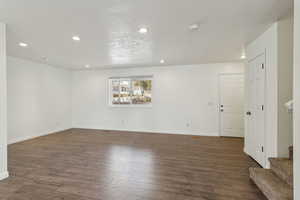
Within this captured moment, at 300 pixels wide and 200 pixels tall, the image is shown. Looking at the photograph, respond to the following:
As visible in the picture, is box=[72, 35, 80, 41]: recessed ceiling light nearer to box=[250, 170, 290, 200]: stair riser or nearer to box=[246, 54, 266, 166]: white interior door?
box=[246, 54, 266, 166]: white interior door

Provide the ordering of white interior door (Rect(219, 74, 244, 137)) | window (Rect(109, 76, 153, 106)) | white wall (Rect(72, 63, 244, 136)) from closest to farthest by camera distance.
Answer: white interior door (Rect(219, 74, 244, 137)) → white wall (Rect(72, 63, 244, 136)) → window (Rect(109, 76, 153, 106))

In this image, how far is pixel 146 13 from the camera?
6.84 feet

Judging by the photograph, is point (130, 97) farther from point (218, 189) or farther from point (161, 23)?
point (218, 189)

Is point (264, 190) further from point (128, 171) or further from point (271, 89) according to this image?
point (128, 171)

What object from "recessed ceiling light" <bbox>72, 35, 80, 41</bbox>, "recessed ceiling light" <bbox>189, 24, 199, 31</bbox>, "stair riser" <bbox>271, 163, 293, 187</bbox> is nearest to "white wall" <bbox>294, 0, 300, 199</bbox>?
"stair riser" <bbox>271, 163, 293, 187</bbox>

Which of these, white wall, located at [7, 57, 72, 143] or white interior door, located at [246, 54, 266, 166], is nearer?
white interior door, located at [246, 54, 266, 166]

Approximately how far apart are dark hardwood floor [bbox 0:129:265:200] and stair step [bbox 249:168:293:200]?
0.11 meters

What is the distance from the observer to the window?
5883mm

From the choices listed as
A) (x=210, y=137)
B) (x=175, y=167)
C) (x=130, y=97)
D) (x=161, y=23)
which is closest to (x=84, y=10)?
(x=161, y=23)

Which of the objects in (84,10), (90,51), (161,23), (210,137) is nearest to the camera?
(84,10)

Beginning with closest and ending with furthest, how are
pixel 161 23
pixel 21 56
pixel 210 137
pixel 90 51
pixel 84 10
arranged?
1. pixel 84 10
2. pixel 161 23
3. pixel 90 51
4. pixel 21 56
5. pixel 210 137

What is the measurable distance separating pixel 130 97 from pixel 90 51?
2601mm

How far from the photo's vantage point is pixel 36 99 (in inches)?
199

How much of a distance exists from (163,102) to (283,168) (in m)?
3.88
